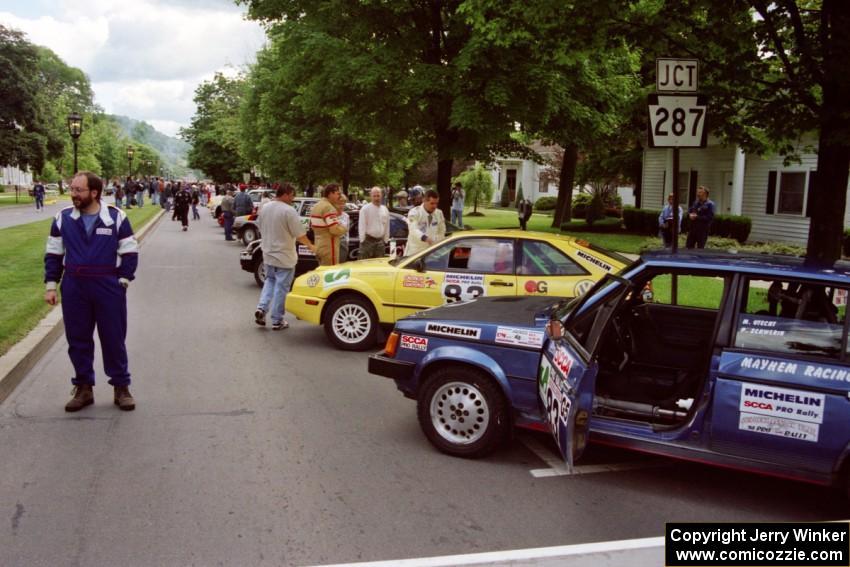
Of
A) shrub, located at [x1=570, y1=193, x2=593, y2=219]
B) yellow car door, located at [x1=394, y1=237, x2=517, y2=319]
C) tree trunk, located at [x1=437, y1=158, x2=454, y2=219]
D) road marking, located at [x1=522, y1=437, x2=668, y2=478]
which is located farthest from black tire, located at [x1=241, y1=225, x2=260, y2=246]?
shrub, located at [x1=570, y1=193, x2=593, y2=219]

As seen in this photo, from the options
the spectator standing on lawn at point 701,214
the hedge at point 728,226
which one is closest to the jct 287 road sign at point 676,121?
the spectator standing on lawn at point 701,214

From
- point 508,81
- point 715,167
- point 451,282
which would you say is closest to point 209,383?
point 451,282

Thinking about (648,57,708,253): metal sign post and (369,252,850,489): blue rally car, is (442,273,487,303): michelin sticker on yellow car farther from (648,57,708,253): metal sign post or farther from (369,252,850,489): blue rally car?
(369,252,850,489): blue rally car

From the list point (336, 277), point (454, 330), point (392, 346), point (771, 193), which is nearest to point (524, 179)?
point (771, 193)

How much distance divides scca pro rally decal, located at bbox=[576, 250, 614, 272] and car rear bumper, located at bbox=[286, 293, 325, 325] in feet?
10.1

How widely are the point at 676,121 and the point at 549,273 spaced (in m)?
2.05

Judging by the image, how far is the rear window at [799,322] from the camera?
4.36m

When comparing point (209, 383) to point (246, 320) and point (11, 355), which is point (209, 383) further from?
point (246, 320)

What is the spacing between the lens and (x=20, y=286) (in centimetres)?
1258

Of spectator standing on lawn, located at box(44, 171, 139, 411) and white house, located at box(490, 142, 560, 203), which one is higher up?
white house, located at box(490, 142, 560, 203)

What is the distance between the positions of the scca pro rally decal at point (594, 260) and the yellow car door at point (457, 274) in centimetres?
73

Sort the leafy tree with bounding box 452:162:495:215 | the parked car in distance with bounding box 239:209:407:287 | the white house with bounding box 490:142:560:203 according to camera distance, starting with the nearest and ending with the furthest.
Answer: the parked car in distance with bounding box 239:209:407:287 < the leafy tree with bounding box 452:162:495:215 < the white house with bounding box 490:142:560:203

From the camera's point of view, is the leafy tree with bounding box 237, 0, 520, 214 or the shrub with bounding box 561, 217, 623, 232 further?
the shrub with bounding box 561, 217, 623, 232

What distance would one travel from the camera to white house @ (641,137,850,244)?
75.4ft
